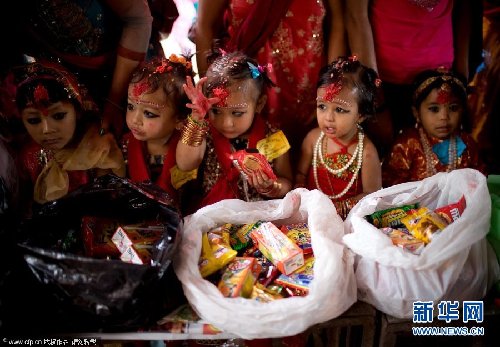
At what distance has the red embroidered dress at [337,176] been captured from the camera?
2.30m

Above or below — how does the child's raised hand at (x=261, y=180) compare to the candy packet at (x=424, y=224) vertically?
above

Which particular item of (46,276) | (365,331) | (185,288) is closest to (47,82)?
(46,276)

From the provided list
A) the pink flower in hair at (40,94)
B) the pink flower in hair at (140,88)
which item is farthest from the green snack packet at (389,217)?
the pink flower in hair at (40,94)

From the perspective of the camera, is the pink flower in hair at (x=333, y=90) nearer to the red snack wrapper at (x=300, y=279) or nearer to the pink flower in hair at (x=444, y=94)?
the pink flower in hair at (x=444, y=94)

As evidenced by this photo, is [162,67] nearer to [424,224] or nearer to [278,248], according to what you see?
[278,248]

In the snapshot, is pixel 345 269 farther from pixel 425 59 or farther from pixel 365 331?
pixel 425 59

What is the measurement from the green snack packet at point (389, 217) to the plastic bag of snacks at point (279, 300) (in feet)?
0.53

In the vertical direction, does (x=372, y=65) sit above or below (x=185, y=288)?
above

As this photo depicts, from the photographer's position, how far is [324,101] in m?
2.16

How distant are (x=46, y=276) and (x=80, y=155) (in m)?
0.86

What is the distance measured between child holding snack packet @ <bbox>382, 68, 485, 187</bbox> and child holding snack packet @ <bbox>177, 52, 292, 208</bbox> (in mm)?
728

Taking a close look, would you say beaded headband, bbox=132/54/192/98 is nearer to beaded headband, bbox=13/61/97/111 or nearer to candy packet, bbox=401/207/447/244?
beaded headband, bbox=13/61/97/111

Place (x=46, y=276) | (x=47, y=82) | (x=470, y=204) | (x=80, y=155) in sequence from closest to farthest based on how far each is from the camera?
(x=46, y=276) → (x=470, y=204) → (x=47, y=82) → (x=80, y=155)

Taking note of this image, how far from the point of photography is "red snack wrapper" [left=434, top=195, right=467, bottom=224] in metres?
1.72
